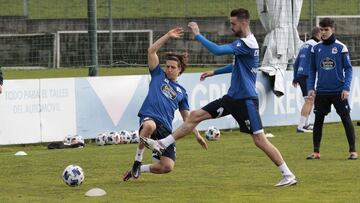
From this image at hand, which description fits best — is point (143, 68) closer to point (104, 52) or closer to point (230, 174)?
point (104, 52)

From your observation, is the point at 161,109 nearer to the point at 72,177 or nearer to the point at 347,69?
the point at 72,177

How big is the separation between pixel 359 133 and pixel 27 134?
6.53 metres

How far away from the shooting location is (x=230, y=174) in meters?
14.3

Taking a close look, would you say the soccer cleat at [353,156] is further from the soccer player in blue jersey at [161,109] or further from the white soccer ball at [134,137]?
the white soccer ball at [134,137]

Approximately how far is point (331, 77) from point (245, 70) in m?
3.54

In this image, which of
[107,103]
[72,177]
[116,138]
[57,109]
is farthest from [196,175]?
[107,103]

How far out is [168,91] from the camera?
13.6 m

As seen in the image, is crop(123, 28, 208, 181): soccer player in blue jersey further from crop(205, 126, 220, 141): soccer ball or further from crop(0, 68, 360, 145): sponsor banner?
crop(205, 126, 220, 141): soccer ball

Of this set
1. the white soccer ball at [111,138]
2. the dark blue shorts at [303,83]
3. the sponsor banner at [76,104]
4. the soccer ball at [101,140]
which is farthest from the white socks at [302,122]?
the soccer ball at [101,140]

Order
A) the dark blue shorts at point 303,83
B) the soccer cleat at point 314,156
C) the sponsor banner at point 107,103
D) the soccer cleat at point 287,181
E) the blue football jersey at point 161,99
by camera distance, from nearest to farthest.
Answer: the soccer cleat at point 287,181, the blue football jersey at point 161,99, the soccer cleat at point 314,156, the sponsor banner at point 107,103, the dark blue shorts at point 303,83

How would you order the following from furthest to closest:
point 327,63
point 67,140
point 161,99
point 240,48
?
1. point 67,140
2. point 327,63
3. point 161,99
4. point 240,48

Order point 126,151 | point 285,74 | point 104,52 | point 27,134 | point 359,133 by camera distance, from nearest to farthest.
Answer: point 126,151 → point 27,134 → point 359,133 → point 285,74 → point 104,52

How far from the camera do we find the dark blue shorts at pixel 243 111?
12.7m

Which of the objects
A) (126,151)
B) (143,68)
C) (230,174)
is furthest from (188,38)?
(230,174)
